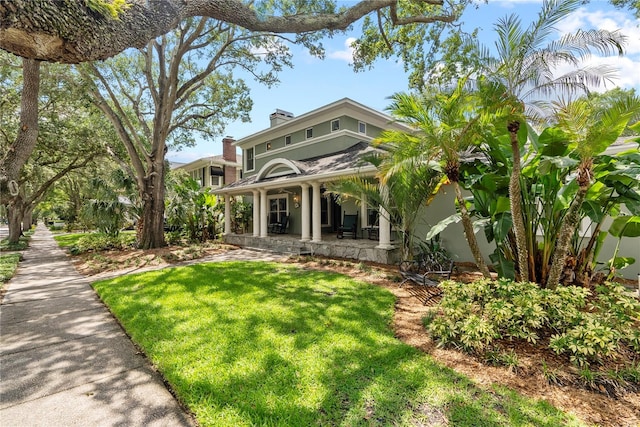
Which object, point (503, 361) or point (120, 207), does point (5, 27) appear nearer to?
point (503, 361)

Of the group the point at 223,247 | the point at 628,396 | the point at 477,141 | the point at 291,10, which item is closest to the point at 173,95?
the point at 291,10

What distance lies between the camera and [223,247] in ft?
47.9

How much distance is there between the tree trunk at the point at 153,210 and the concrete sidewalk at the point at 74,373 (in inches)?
306

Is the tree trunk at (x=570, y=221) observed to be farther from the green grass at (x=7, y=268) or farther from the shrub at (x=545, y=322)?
the green grass at (x=7, y=268)

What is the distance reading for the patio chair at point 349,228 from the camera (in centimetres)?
1305

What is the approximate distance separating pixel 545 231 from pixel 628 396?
3.28 meters

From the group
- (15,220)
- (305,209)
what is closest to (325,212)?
(305,209)

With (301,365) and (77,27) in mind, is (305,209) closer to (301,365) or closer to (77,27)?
(301,365)

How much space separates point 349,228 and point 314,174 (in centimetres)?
334

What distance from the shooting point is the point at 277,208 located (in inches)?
721

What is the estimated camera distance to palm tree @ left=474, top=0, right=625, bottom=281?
4539 mm

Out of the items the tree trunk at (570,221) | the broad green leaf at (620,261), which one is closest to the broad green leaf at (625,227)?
the broad green leaf at (620,261)

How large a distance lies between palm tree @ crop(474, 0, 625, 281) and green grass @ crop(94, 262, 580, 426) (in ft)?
10.0

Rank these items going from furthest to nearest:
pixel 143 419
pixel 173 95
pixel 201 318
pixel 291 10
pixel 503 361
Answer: pixel 173 95 < pixel 291 10 < pixel 201 318 < pixel 503 361 < pixel 143 419
